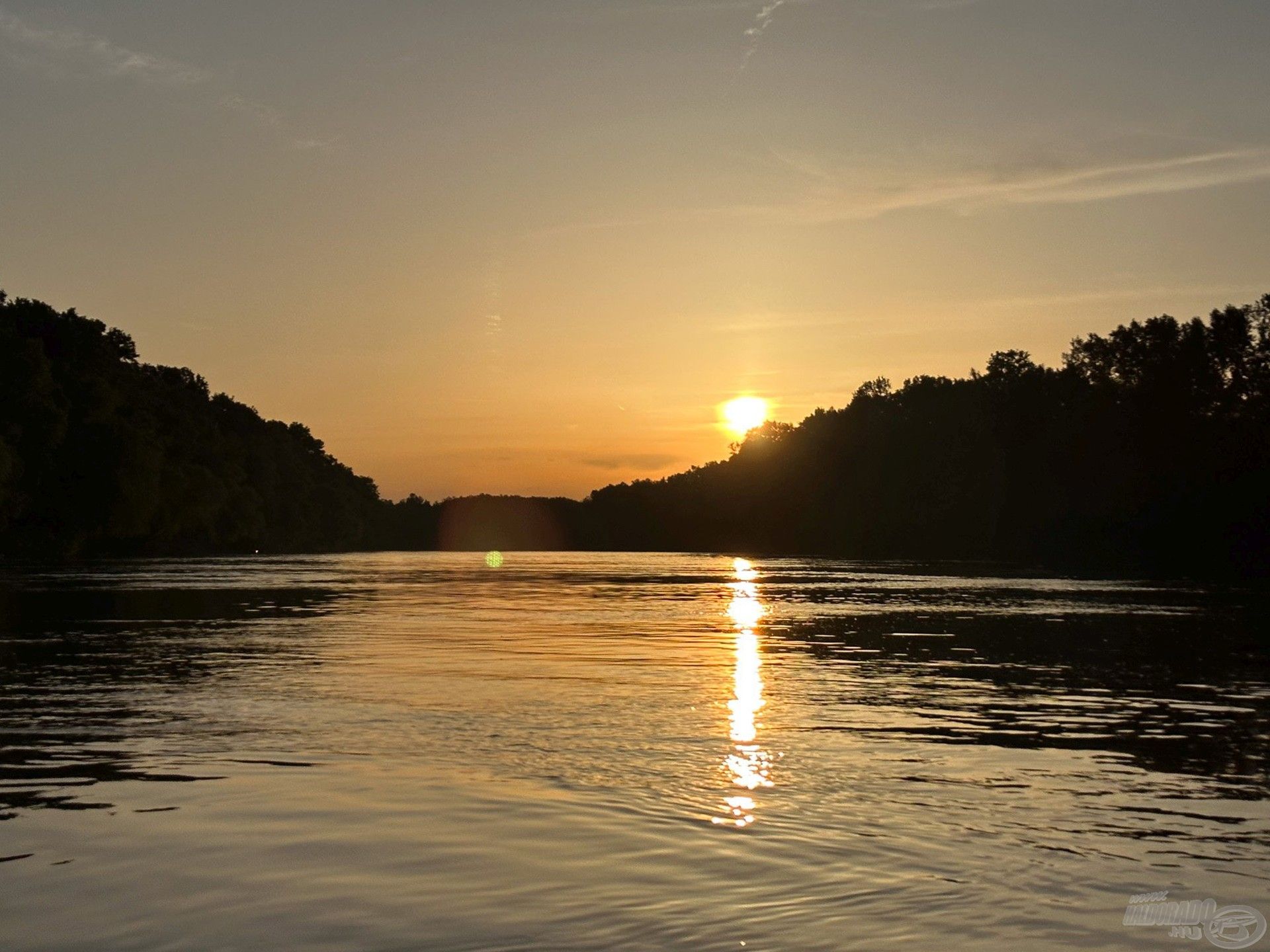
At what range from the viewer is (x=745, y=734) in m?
17.3

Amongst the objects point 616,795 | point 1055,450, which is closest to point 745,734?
point 616,795

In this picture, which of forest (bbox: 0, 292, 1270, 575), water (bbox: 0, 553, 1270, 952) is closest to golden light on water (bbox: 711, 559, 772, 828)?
water (bbox: 0, 553, 1270, 952)

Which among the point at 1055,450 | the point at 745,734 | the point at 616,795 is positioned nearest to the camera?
the point at 616,795

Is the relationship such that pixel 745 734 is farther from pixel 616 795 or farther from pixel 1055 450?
pixel 1055 450

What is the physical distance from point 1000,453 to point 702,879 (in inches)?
6047

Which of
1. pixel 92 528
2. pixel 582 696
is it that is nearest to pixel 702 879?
pixel 582 696

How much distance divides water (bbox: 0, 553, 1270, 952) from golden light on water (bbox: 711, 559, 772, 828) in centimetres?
9

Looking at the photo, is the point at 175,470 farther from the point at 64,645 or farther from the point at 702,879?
the point at 702,879

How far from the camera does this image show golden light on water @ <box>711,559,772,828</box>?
1248cm

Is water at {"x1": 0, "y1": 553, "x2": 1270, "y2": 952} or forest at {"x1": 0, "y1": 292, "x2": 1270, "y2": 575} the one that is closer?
water at {"x1": 0, "y1": 553, "x2": 1270, "y2": 952}

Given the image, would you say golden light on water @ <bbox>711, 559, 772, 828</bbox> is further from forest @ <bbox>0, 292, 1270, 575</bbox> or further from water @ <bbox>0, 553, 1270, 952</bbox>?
forest @ <bbox>0, 292, 1270, 575</bbox>

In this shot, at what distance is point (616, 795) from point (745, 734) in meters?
4.54

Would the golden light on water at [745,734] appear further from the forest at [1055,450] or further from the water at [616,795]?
the forest at [1055,450]

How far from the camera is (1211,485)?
117m
